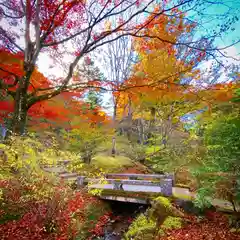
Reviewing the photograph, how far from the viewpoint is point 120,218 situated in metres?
9.72

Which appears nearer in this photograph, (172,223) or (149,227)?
(149,227)

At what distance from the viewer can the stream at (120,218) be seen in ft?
26.2

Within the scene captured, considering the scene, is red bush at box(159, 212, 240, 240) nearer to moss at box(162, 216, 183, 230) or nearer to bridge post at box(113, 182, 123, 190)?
moss at box(162, 216, 183, 230)

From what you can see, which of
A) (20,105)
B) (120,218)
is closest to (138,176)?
(120,218)

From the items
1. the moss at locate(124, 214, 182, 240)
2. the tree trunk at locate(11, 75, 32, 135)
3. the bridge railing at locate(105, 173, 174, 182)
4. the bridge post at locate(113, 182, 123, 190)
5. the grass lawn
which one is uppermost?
the tree trunk at locate(11, 75, 32, 135)

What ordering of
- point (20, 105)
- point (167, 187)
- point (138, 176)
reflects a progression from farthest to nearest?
1. point (138, 176)
2. point (167, 187)
3. point (20, 105)

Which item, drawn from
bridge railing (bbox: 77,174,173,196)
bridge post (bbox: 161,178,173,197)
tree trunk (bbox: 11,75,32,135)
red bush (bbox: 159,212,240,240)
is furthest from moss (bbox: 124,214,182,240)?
tree trunk (bbox: 11,75,32,135)

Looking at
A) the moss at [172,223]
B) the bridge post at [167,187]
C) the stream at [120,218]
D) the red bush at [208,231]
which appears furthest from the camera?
the bridge post at [167,187]

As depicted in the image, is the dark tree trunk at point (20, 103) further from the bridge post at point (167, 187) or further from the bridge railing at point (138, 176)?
the bridge railing at point (138, 176)

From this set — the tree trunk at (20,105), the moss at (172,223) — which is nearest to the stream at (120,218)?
the moss at (172,223)

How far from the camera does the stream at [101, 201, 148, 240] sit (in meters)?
8.00

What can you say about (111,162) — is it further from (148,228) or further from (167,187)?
(148,228)

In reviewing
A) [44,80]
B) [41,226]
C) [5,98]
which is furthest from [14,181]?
[44,80]

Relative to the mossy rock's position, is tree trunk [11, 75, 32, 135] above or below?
above
